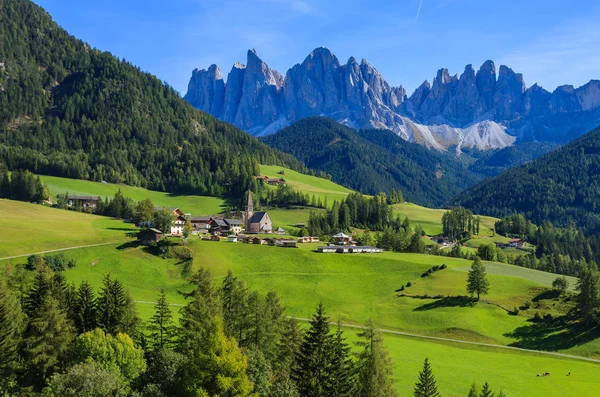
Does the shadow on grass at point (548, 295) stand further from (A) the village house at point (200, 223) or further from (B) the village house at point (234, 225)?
(A) the village house at point (200, 223)

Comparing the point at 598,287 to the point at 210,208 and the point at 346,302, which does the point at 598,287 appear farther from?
the point at 210,208

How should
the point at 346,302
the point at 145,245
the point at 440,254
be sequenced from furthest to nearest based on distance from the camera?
the point at 440,254 → the point at 145,245 → the point at 346,302

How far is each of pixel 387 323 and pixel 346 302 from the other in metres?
10.3

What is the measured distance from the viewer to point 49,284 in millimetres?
53531

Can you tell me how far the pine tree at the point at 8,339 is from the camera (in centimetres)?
4488

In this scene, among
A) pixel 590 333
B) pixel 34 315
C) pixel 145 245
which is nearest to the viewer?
pixel 34 315

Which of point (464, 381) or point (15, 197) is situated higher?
point (15, 197)

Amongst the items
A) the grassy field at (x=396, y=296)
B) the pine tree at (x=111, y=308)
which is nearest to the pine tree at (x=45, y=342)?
the pine tree at (x=111, y=308)

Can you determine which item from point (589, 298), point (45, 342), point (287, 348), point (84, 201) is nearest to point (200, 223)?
point (84, 201)

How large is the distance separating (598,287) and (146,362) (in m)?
78.6

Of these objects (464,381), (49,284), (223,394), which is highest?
(49,284)

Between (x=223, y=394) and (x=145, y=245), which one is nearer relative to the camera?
(x=223, y=394)

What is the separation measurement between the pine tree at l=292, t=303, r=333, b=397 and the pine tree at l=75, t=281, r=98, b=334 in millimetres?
23995

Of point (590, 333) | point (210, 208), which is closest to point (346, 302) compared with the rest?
point (590, 333)
